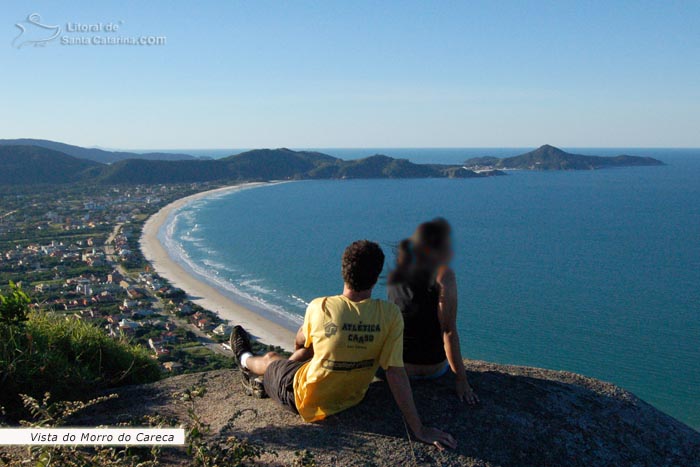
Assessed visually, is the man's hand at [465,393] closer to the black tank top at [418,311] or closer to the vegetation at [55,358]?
the black tank top at [418,311]

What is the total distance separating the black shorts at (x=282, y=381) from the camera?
423cm

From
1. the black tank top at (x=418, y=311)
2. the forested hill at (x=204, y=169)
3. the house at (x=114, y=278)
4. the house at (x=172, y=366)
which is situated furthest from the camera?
the forested hill at (x=204, y=169)

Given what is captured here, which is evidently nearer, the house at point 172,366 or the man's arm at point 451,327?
the man's arm at point 451,327

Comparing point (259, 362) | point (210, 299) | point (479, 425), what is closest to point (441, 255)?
point (479, 425)

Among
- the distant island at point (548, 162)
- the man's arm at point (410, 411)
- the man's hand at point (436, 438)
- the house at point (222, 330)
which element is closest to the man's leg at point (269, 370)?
the man's arm at point (410, 411)

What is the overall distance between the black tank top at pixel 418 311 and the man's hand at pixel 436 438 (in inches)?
26.9

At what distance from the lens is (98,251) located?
4869 cm

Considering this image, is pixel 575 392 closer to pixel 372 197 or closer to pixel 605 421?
pixel 605 421

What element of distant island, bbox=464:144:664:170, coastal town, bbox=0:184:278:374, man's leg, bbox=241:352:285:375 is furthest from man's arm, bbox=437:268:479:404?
distant island, bbox=464:144:664:170

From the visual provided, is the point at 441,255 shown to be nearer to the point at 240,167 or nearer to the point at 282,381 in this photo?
the point at 282,381

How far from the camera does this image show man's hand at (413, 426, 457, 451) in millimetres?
3854

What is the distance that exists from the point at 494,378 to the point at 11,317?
4.53m

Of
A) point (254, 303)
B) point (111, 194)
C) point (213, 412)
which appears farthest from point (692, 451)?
point (111, 194)

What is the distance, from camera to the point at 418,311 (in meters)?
4.20
